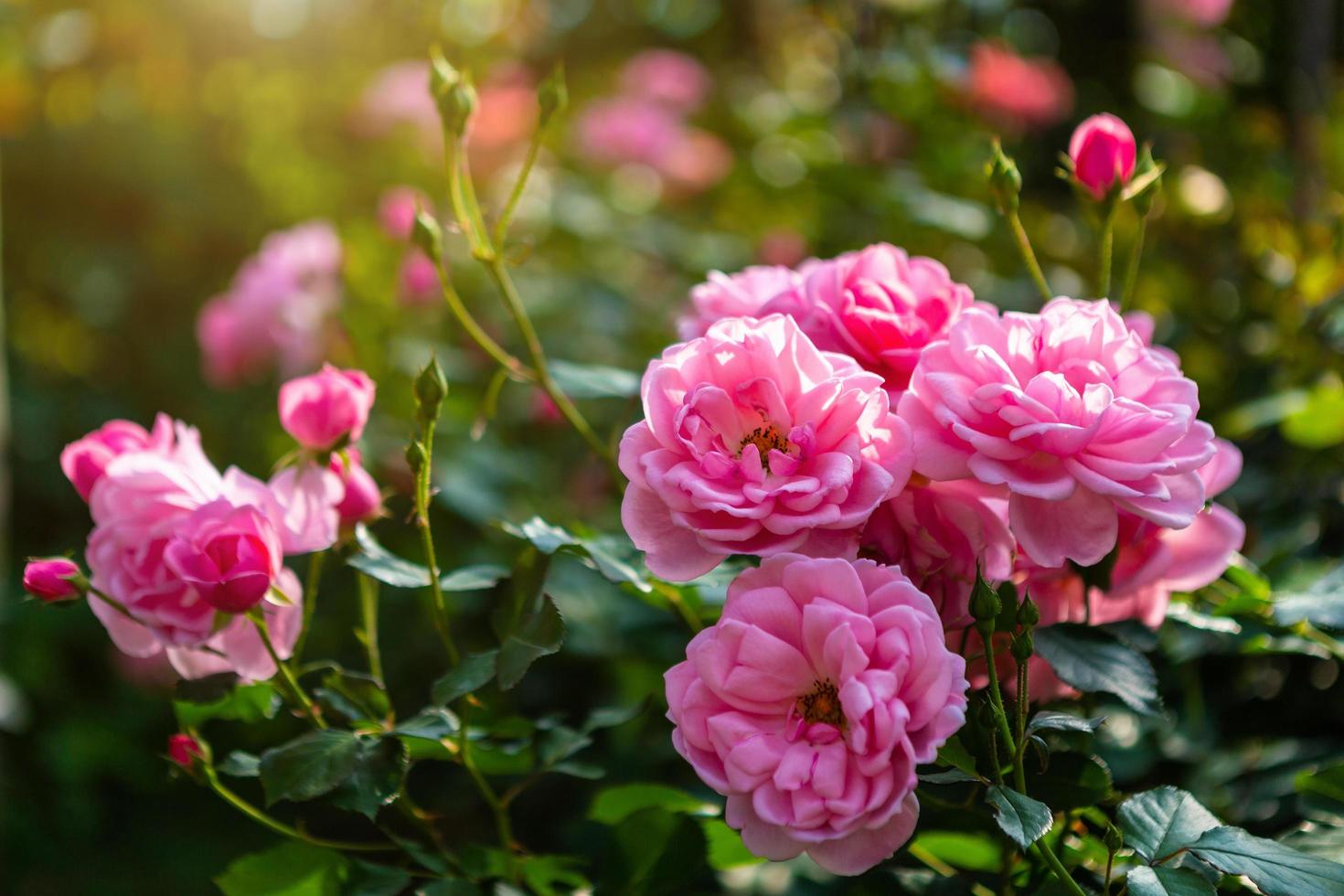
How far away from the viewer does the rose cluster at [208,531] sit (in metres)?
0.69

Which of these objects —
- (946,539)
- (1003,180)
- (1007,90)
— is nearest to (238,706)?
(946,539)

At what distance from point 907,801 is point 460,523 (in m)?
1.20

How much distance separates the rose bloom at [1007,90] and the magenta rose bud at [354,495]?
62.5 inches

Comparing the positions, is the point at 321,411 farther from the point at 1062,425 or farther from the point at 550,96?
the point at 1062,425

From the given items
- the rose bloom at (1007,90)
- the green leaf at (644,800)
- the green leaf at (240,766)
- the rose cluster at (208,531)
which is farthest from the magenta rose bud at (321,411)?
the rose bloom at (1007,90)

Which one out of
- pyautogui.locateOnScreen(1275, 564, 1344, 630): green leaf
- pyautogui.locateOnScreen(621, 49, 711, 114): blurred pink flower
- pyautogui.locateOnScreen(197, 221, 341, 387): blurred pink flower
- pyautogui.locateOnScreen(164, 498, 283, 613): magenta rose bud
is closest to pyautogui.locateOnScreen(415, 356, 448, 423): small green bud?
pyautogui.locateOnScreen(164, 498, 283, 613): magenta rose bud

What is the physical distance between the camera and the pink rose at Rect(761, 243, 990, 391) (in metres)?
0.71

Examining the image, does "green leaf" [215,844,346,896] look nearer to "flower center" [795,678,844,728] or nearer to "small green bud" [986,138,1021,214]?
"flower center" [795,678,844,728]

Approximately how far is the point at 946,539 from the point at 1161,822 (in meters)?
0.19

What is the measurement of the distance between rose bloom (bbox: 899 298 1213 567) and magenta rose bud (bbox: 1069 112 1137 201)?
18cm

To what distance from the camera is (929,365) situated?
649 mm

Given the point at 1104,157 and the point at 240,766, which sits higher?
the point at 1104,157

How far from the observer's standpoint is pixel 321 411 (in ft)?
2.60

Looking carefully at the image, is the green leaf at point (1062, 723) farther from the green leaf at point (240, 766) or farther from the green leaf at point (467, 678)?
the green leaf at point (240, 766)
